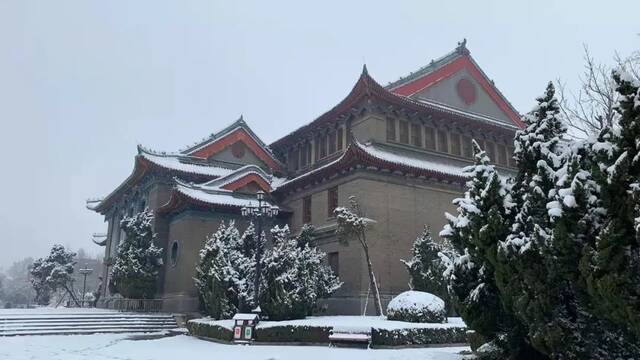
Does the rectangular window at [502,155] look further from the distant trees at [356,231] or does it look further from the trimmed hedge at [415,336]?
the trimmed hedge at [415,336]

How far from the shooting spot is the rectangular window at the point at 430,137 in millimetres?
24562

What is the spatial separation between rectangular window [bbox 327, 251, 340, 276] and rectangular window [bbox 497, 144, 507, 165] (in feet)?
33.8

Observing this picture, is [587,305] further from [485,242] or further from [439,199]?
[439,199]

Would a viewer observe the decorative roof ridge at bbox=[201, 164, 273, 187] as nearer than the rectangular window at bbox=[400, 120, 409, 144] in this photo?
No

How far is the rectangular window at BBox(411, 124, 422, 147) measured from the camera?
A: 2406cm

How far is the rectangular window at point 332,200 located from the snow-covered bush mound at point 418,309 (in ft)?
25.9

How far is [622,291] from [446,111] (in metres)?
18.3

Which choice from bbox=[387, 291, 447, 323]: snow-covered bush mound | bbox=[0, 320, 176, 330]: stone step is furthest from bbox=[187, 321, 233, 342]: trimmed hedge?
bbox=[387, 291, 447, 323]: snow-covered bush mound

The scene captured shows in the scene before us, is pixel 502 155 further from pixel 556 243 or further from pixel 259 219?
pixel 556 243

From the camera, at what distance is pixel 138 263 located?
80.9 ft

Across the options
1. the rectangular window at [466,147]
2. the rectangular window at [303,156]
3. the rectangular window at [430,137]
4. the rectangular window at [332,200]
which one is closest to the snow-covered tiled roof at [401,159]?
the rectangular window at [430,137]

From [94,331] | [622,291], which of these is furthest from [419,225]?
[622,291]

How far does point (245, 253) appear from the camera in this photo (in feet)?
66.5

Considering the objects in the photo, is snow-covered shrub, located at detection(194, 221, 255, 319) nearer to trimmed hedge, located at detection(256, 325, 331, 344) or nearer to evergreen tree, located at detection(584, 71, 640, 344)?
trimmed hedge, located at detection(256, 325, 331, 344)
